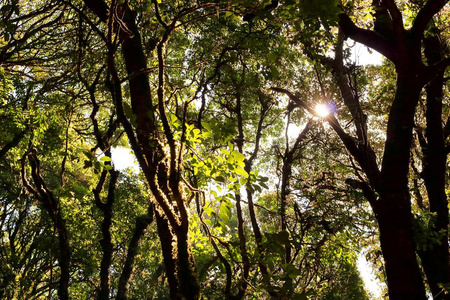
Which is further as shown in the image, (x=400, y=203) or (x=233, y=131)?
(x=400, y=203)

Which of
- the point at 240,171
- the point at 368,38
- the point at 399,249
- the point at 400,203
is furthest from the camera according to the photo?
the point at 368,38

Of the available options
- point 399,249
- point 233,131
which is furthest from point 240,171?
point 399,249

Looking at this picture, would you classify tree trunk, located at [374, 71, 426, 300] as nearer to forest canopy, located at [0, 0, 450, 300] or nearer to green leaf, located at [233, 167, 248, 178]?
forest canopy, located at [0, 0, 450, 300]

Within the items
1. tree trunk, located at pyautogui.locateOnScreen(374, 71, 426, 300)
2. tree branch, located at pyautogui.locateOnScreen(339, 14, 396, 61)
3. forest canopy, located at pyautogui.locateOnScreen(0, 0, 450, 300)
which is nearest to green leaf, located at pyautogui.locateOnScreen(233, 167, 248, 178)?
forest canopy, located at pyautogui.locateOnScreen(0, 0, 450, 300)

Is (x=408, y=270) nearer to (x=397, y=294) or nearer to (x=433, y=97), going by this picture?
(x=397, y=294)

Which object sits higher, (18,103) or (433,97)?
(18,103)

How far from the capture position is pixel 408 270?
3.44 meters

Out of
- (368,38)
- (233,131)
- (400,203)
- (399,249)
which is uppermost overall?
(368,38)

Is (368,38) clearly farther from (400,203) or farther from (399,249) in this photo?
(399,249)

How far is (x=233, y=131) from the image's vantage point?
229cm

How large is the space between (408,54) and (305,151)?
Result: 657 centimetres

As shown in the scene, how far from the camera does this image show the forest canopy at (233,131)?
2.10m

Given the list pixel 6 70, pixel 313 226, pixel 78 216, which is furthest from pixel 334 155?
pixel 78 216

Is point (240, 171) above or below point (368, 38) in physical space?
below
